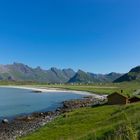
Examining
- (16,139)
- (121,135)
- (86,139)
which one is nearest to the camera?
(121,135)

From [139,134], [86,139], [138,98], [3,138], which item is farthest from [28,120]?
[139,134]

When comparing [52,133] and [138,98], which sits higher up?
[138,98]

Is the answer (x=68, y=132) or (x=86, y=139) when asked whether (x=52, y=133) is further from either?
(x=86, y=139)

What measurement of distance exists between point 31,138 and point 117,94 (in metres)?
41.1

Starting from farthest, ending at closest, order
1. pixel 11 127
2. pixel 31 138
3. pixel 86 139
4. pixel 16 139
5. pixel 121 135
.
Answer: pixel 11 127, pixel 16 139, pixel 31 138, pixel 86 139, pixel 121 135

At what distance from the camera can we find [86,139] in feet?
97.0

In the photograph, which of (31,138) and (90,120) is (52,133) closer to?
(31,138)

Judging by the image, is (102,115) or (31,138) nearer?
(31,138)

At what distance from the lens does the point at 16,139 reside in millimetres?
54906

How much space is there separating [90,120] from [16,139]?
14142 mm

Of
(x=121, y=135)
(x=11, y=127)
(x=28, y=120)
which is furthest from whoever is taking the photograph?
(x=28, y=120)

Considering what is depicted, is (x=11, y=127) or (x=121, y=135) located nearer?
(x=121, y=135)

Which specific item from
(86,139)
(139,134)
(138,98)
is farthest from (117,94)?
(139,134)

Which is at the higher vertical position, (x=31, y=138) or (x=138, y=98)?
(x=138, y=98)
